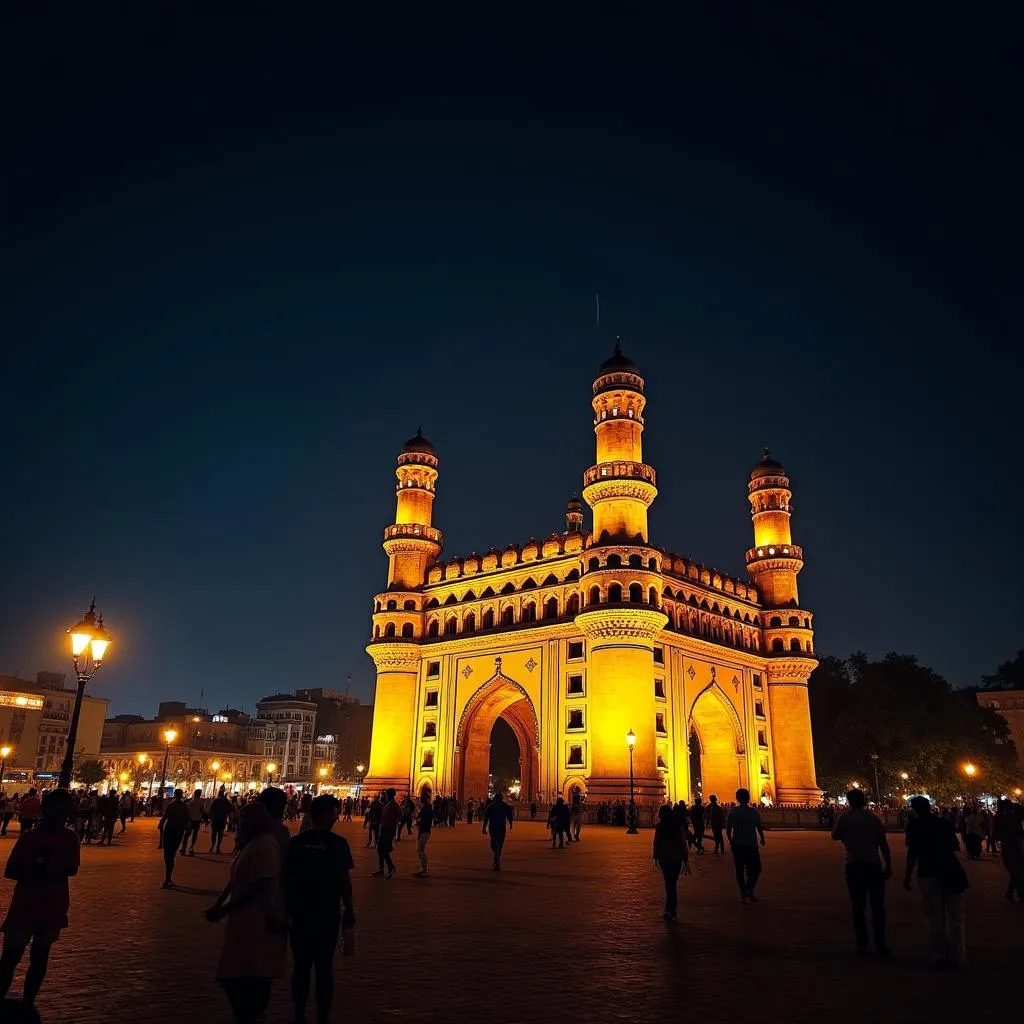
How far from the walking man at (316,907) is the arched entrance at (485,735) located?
50.7m

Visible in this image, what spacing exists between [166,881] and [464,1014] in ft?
35.8

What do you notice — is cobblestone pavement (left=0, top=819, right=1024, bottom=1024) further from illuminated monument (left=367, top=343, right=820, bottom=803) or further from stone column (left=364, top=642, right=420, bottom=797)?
stone column (left=364, top=642, right=420, bottom=797)

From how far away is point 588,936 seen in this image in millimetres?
11453

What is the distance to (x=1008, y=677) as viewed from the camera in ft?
391

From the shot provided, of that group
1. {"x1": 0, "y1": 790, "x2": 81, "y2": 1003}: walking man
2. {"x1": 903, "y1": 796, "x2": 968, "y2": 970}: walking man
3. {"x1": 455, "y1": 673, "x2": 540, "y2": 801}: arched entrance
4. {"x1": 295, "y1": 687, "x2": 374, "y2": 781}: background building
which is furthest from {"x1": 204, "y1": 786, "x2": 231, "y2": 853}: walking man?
Result: {"x1": 295, "y1": 687, "x2": 374, "y2": 781}: background building

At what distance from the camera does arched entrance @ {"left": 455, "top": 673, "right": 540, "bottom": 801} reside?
191ft

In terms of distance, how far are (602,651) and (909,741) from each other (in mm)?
25740

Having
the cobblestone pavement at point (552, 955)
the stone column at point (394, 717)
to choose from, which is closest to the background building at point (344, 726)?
the stone column at point (394, 717)

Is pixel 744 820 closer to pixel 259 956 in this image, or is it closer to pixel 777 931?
pixel 777 931

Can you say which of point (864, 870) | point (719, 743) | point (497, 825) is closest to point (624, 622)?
point (719, 743)

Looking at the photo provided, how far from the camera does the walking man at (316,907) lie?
22.2 ft

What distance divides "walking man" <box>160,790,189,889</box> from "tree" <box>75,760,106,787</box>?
78271mm

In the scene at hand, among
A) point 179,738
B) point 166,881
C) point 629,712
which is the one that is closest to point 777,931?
point 166,881

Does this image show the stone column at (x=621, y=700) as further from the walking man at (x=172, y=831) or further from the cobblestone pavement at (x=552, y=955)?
the walking man at (x=172, y=831)
